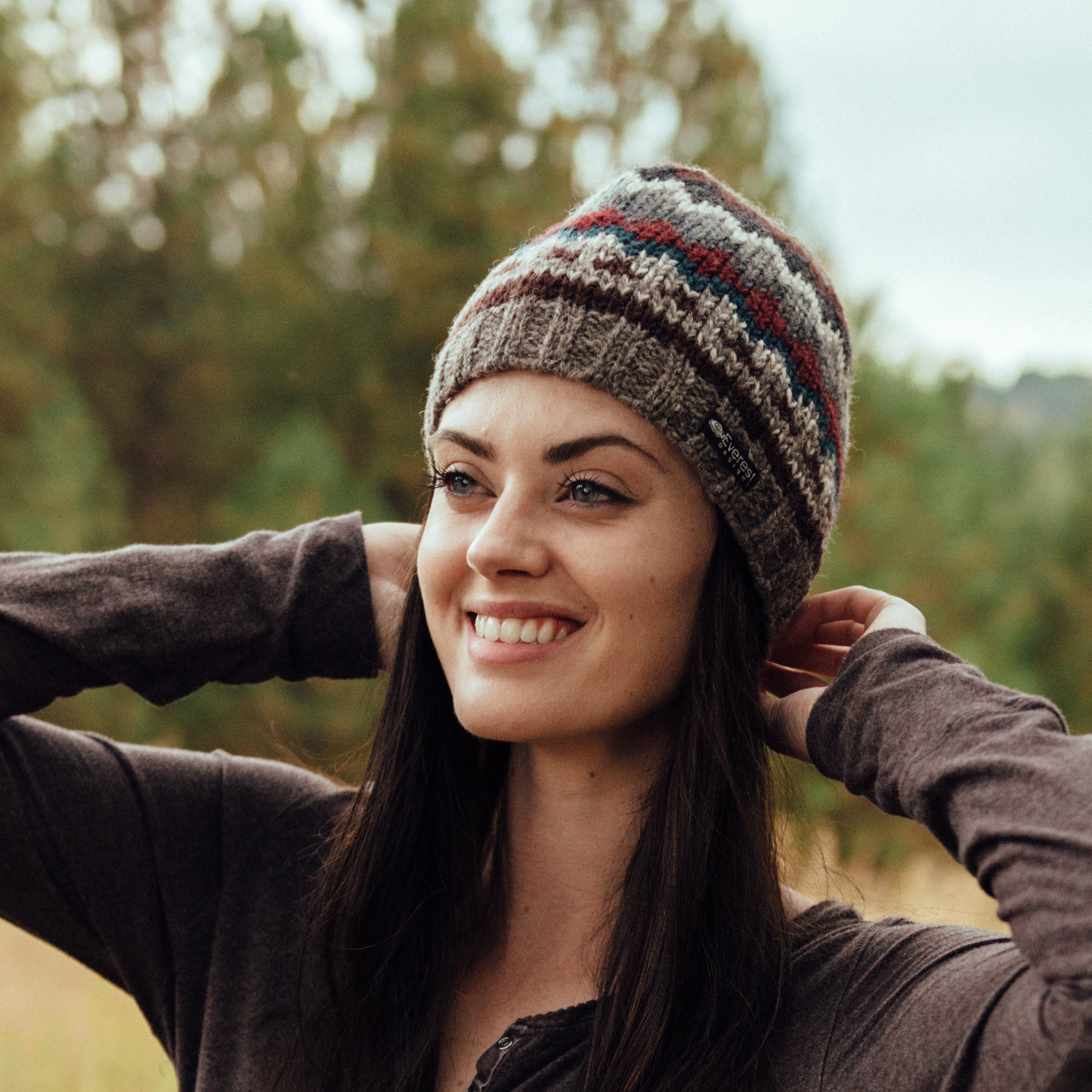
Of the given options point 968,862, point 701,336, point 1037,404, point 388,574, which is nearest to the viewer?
point 968,862

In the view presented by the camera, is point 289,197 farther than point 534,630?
Yes

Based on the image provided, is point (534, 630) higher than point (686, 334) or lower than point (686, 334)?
lower

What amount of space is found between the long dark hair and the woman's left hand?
51mm

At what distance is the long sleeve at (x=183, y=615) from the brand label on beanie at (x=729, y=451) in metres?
0.65

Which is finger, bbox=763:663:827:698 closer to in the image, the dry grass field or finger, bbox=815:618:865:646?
finger, bbox=815:618:865:646

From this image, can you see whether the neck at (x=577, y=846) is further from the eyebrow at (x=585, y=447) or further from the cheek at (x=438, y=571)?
the eyebrow at (x=585, y=447)

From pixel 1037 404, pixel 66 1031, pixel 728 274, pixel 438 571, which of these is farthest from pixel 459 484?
pixel 1037 404

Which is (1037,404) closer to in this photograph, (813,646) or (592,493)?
(813,646)

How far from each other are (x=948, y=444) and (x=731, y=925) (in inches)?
367

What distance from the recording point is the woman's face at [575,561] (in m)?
1.63

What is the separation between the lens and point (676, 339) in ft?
5.31

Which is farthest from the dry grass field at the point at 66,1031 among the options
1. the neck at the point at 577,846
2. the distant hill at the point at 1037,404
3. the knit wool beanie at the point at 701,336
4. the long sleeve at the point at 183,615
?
the distant hill at the point at 1037,404

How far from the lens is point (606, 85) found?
32.5 ft

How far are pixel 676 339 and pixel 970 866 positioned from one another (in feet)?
2.52
